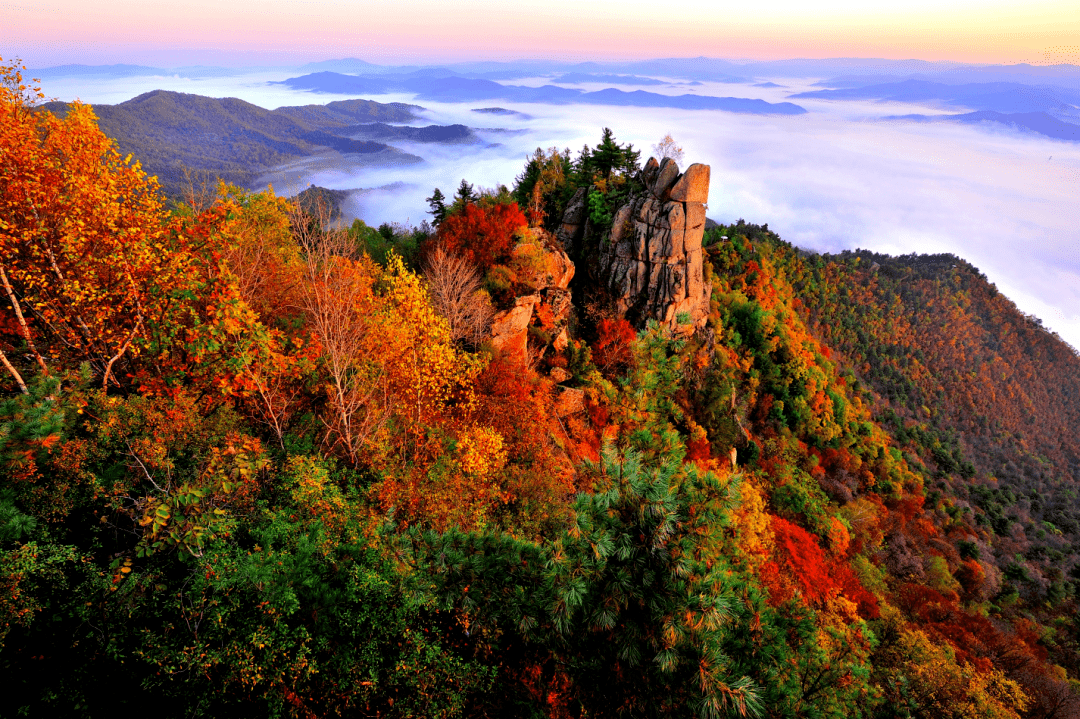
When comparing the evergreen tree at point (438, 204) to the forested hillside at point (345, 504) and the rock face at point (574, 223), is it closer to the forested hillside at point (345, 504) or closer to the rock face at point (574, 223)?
the forested hillside at point (345, 504)

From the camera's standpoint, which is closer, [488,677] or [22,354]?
[488,677]

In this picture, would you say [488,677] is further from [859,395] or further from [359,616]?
[859,395]

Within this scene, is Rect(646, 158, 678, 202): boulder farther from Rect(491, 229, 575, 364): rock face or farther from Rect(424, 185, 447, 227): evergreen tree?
Rect(424, 185, 447, 227): evergreen tree

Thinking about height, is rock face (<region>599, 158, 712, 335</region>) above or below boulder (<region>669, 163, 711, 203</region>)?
below

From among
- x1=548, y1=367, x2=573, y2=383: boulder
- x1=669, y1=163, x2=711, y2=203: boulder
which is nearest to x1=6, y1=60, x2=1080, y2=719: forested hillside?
x1=548, y1=367, x2=573, y2=383: boulder

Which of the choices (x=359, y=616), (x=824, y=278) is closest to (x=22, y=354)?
(x=359, y=616)

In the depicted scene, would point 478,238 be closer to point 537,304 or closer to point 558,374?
point 537,304
